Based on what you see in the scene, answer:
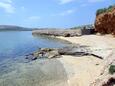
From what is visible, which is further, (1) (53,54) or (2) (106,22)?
(2) (106,22)

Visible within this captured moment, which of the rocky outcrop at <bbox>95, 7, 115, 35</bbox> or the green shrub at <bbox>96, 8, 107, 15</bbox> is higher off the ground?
the green shrub at <bbox>96, 8, 107, 15</bbox>

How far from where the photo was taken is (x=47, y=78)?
2041cm

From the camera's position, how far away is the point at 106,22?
5747cm

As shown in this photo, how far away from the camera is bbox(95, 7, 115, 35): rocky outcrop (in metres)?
53.9

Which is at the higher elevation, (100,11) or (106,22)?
(100,11)

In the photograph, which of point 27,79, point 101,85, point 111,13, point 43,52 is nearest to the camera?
point 101,85

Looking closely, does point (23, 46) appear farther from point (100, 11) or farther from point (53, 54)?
point (100, 11)

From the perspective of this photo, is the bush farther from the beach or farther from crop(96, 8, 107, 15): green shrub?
the beach

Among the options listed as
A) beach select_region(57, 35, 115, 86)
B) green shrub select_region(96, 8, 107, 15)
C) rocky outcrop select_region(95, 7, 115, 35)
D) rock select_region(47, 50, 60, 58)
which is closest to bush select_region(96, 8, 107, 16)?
green shrub select_region(96, 8, 107, 15)

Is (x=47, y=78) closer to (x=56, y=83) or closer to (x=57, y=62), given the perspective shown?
(x=56, y=83)

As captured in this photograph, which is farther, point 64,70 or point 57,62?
point 57,62

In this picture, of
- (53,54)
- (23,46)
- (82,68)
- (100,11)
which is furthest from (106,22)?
(82,68)

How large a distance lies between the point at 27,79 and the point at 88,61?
27.5 feet

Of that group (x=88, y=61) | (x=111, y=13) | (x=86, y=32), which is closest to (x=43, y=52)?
(x=88, y=61)
